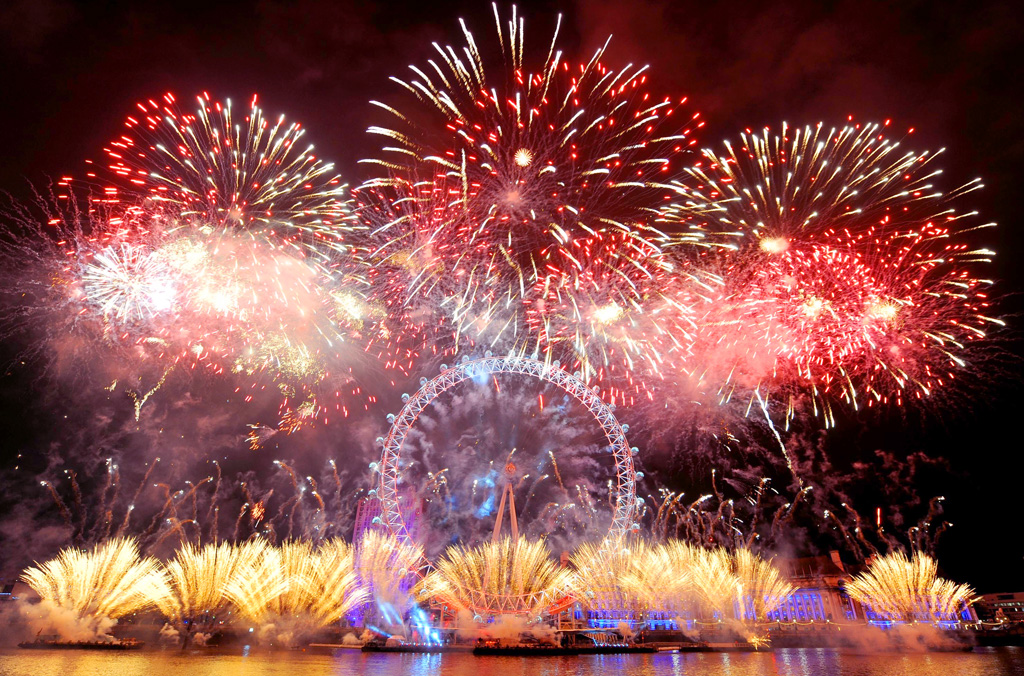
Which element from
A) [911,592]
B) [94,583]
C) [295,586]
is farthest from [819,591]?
[94,583]

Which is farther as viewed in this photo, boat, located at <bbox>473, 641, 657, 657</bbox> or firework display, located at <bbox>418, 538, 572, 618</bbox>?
firework display, located at <bbox>418, 538, 572, 618</bbox>

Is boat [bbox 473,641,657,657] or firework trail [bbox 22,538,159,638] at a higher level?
firework trail [bbox 22,538,159,638]

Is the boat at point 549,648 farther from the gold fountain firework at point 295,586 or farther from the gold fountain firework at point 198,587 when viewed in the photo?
the gold fountain firework at point 198,587

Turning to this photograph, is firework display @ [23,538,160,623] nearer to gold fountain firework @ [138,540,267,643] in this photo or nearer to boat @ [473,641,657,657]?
gold fountain firework @ [138,540,267,643]

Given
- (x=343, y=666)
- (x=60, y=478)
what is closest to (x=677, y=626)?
(x=343, y=666)

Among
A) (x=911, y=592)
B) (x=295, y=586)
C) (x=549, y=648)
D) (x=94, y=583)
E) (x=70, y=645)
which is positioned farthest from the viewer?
(x=911, y=592)

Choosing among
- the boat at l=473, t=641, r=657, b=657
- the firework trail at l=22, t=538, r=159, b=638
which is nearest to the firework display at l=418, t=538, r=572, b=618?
the boat at l=473, t=641, r=657, b=657

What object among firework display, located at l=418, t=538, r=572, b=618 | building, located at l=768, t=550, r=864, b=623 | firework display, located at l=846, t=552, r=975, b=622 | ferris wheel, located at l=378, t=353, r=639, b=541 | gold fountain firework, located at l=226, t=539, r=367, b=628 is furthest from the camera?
building, located at l=768, t=550, r=864, b=623

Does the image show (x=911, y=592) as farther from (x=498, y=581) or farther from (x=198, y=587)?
(x=198, y=587)
